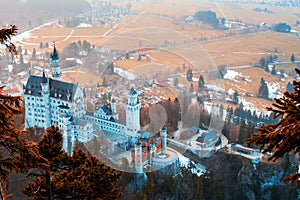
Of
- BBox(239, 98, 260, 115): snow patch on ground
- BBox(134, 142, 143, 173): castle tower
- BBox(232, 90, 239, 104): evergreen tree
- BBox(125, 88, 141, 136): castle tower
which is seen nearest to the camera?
BBox(134, 142, 143, 173): castle tower

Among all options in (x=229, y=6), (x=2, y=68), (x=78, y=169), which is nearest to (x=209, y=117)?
(x=78, y=169)

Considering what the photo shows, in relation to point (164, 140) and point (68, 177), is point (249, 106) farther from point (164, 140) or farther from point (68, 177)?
point (68, 177)

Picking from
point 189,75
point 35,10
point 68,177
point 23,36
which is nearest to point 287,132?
point 68,177

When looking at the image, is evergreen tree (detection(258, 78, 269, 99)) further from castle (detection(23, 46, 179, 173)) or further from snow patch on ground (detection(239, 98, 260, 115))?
castle (detection(23, 46, 179, 173))

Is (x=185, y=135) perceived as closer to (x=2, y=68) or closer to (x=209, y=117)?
(x=209, y=117)

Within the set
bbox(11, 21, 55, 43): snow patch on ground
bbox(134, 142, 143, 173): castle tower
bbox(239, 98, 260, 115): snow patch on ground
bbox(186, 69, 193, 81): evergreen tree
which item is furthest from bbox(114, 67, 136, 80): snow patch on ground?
bbox(11, 21, 55, 43): snow patch on ground

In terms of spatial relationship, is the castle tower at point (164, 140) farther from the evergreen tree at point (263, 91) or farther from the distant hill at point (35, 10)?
the distant hill at point (35, 10)
